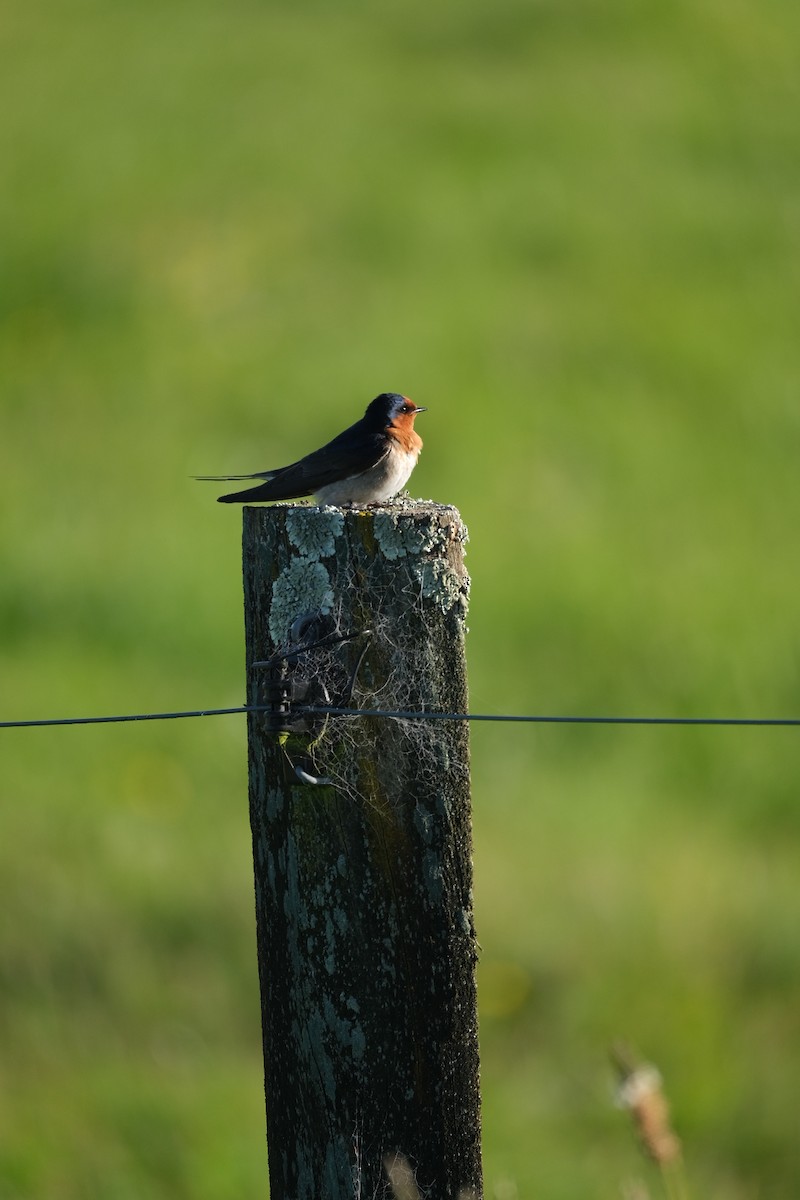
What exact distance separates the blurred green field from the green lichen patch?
4.43ft

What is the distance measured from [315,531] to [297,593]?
13cm

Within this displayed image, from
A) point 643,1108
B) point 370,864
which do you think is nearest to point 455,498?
point 643,1108

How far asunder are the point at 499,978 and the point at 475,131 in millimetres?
13828

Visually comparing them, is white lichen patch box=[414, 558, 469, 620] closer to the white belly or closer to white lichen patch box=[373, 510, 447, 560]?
white lichen patch box=[373, 510, 447, 560]

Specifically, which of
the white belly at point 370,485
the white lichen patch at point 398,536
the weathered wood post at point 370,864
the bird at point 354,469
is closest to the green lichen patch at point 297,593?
the weathered wood post at point 370,864

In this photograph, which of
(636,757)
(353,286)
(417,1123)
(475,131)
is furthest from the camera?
(475,131)

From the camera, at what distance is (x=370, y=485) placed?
4.43 metres

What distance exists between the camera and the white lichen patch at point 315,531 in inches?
117

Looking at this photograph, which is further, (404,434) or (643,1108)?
(404,434)

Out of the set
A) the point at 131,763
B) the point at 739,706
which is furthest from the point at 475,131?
the point at 131,763

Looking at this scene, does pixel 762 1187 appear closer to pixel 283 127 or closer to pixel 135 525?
pixel 135 525

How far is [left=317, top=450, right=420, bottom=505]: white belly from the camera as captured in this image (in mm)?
4379

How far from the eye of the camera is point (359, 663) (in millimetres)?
2971

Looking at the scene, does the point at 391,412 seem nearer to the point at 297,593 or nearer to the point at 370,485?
the point at 370,485
